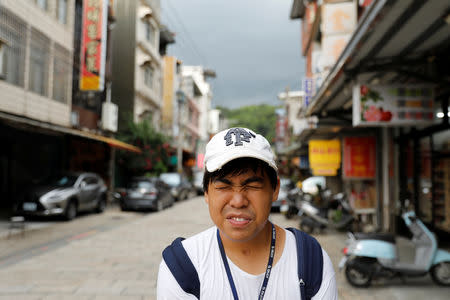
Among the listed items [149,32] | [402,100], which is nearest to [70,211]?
[402,100]

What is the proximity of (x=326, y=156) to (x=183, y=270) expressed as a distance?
38.9ft

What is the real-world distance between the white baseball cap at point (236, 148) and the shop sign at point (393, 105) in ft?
17.6

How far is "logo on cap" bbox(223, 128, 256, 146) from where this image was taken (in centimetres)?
137

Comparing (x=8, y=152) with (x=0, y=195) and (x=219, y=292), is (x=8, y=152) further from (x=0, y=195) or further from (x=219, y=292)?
→ (x=219, y=292)

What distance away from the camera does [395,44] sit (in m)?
5.32

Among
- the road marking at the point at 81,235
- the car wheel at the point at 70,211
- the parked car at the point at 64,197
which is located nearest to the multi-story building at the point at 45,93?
the parked car at the point at 64,197

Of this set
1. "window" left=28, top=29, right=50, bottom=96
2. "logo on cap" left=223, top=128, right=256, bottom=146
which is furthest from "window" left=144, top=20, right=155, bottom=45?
"logo on cap" left=223, top=128, right=256, bottom=146

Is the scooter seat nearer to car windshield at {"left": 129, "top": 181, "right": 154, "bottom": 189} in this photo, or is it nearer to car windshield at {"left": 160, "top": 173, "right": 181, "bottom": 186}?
car windshield at {"left": 129, "top": 181, "right": 154, "bottom": 189}

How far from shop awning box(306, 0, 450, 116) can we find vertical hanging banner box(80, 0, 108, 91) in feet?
34.9

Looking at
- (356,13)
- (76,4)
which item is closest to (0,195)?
(76,4)

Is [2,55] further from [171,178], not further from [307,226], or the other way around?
[171,178]

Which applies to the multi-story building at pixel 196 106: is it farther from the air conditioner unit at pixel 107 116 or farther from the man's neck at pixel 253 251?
the man's neck at pixel 253 251

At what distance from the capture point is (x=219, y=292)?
1.29 metres

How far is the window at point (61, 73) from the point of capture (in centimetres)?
1479
